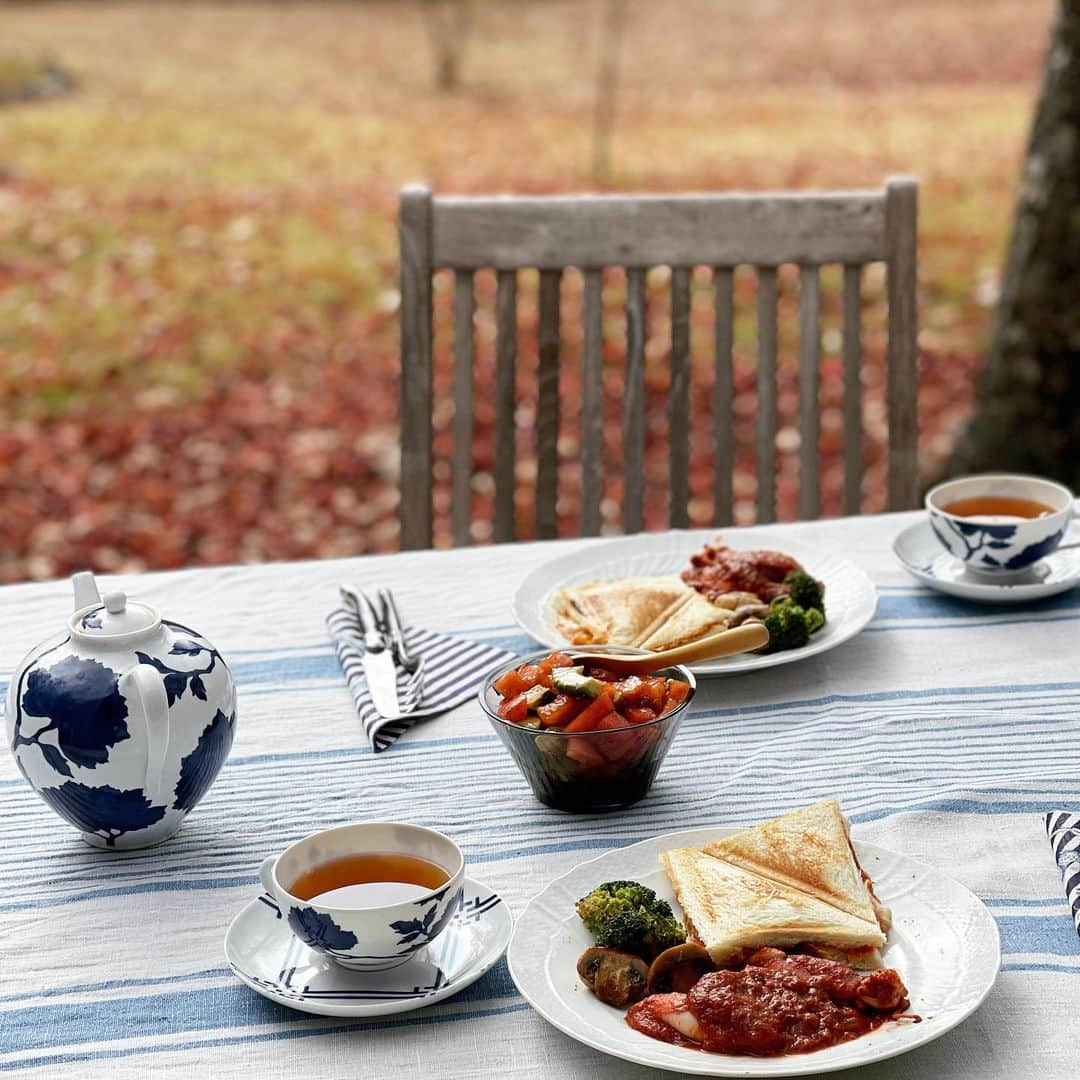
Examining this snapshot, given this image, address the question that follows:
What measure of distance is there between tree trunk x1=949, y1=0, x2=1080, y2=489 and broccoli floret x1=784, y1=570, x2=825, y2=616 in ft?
6.79

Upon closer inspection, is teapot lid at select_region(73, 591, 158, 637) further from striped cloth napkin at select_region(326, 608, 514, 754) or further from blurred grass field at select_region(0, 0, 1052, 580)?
blurred grass field at select_region(0, 0, 1052, 580)

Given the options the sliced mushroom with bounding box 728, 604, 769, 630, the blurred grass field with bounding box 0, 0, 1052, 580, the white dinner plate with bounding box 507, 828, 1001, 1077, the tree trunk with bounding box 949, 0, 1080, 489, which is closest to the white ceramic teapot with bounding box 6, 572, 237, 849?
the white dinner plate with bounding box 507, 828, 1001, 1077

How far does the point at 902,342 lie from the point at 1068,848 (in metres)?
1.13

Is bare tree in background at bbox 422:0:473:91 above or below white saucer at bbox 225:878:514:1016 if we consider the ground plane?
above

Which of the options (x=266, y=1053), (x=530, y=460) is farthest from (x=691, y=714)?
(x=530, y=460)

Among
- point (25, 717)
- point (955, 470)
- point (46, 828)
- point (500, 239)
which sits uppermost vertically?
point (500, 239)

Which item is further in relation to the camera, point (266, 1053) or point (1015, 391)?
point (1015, 391)

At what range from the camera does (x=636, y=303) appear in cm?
207

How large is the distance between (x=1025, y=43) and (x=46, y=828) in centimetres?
955

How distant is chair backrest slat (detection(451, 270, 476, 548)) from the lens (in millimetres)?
2059

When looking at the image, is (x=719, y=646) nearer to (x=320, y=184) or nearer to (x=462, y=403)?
(x=462, y=403)

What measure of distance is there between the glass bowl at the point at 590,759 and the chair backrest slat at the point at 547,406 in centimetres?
91

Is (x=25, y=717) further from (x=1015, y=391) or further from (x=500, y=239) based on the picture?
(x=1015, y=391)

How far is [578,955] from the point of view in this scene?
960 mm
